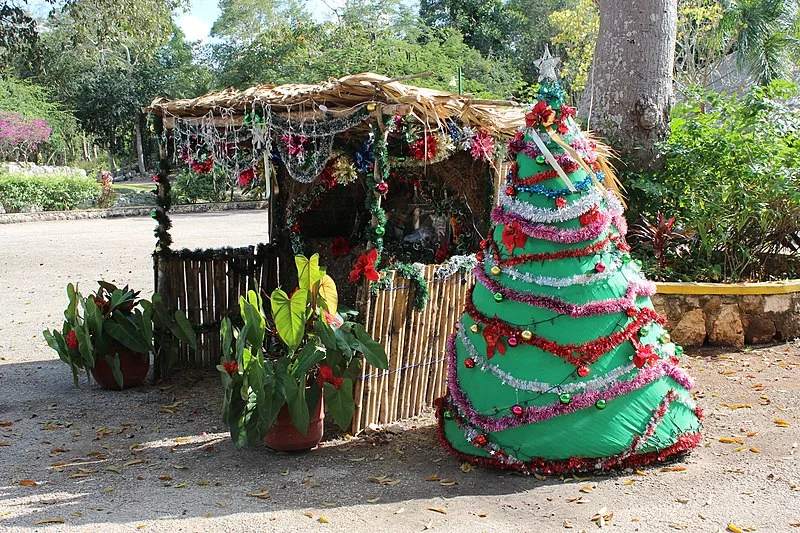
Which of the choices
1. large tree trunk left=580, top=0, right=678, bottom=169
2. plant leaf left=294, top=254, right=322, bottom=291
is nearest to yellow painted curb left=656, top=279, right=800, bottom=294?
large tree trunk left=580, top=0, right=678, bottom=169

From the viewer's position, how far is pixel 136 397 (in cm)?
598

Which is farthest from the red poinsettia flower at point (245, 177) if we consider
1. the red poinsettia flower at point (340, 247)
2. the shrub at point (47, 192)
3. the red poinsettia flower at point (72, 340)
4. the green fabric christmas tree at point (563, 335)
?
the shrub at point (47, 192)

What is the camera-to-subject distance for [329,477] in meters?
4.41

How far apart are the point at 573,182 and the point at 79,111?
34.9 metres

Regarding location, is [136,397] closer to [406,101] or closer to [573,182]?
[406,101]

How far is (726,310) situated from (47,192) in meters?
21.1

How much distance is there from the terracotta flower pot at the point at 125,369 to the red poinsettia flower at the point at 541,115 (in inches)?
148

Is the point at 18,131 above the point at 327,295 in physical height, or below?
above

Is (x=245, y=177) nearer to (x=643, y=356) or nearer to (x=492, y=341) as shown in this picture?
(x=492, y=341)

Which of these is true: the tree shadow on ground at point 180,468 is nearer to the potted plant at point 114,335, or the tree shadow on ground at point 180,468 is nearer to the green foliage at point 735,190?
the potted plant at point 114,335

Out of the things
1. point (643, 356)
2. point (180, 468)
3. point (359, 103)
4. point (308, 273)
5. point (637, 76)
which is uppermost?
point (637, 76)

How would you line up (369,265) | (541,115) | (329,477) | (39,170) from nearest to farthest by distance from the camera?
(541,115) < (329,477) < (369,265) < (39,170)

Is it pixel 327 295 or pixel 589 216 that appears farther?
pixel 327 295

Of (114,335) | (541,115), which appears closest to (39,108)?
(114,335)
